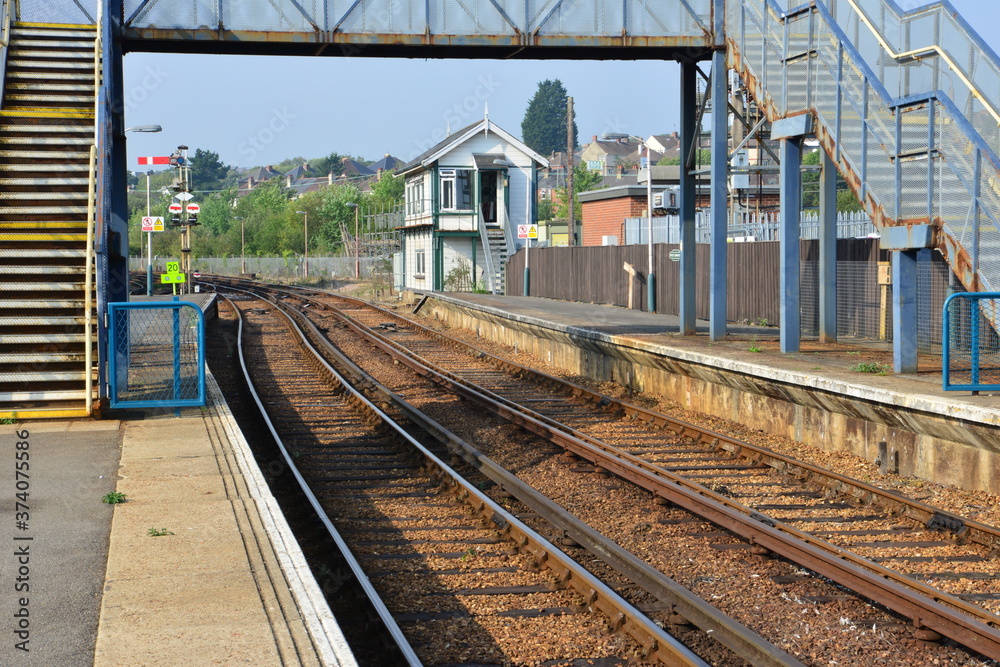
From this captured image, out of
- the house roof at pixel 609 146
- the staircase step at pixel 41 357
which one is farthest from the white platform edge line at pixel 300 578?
the house roof at pixel 609 146

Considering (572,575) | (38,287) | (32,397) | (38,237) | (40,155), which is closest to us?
(572,575)

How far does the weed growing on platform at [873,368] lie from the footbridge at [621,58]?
0.23 metres

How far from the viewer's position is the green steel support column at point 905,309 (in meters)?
11.7

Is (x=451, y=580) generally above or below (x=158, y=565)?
below

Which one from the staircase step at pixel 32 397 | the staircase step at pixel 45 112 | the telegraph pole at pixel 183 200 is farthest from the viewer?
the telegraph pole at pixel 183 200

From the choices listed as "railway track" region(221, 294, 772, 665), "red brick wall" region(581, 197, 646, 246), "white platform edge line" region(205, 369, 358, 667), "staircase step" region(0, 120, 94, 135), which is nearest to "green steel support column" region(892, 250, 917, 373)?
"railway track" region(221, 294, 772, 665)

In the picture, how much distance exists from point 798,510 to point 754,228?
52.6 feet

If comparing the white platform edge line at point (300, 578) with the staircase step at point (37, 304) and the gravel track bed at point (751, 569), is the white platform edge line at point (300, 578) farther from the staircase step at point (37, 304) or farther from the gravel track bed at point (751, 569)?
the staircase step at point (37, 304)

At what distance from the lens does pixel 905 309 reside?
11.7 m

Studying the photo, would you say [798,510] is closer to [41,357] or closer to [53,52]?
[41,357]

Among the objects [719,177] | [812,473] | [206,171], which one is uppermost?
[206,171]

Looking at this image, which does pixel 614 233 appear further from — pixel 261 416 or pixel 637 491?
pixel 637 491

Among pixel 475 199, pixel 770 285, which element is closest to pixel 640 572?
pixel 770 285

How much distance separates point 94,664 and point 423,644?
197cm
